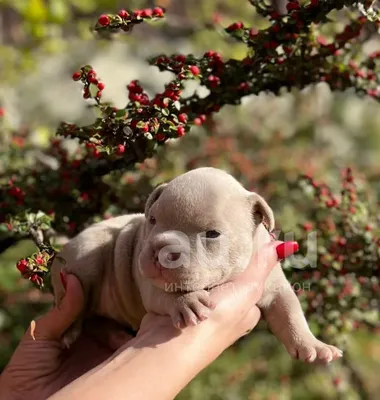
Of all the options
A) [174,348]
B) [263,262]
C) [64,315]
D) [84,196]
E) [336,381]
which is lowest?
[336,381]

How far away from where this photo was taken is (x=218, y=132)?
386cm

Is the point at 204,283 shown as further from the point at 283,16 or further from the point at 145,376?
the point at 283,16

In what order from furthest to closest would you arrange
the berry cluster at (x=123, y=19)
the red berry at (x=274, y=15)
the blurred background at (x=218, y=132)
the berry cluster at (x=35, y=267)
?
1. the blurred background at (x=218, y=132)
2. the red berry at (x=274, y=15)
3. the berry cluster at (x=123, y=19)
4. the berry cluster at (x=35, y=267)

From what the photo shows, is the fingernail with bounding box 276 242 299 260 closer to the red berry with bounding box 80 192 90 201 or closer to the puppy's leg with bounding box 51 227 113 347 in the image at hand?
the puppy's leg with bounding box 51 227 113 347

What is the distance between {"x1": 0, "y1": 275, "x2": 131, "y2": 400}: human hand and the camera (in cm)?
197

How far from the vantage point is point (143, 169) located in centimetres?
257

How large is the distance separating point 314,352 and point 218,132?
7.68 ft

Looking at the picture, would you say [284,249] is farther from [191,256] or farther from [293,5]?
[293,5]

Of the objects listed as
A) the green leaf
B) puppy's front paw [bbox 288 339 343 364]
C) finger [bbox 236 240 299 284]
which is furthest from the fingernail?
the green leaf

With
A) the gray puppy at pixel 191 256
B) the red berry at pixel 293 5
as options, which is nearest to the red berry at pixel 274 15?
the red berry at pixel 293 5

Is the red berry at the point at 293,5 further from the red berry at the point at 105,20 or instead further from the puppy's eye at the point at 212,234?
the puppy's eye at the point at 212,234

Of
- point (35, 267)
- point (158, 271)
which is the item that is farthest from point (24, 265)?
point (158, 271)

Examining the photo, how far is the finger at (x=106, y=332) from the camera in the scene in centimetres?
203

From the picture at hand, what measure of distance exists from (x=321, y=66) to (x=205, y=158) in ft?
4.73
